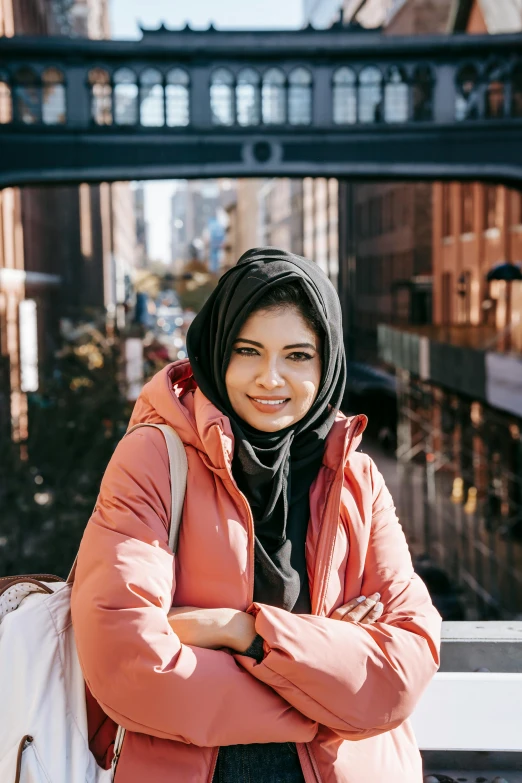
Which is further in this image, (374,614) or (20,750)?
(374,614)

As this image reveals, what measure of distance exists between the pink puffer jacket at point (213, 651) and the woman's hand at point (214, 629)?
1.2 inches

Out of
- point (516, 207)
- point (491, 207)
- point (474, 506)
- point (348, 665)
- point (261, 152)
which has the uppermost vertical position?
point (261, 152)

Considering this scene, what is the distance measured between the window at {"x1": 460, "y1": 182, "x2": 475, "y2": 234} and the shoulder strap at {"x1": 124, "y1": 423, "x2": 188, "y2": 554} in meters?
27.7

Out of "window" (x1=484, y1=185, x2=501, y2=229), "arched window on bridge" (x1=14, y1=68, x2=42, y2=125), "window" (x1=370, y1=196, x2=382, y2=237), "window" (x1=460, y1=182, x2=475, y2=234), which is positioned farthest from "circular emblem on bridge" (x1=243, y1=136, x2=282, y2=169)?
"window" (x1=370, y1=196, x2=382, y2=237)

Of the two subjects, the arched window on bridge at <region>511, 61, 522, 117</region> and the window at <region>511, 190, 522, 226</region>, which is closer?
the window at <region>511, 190, 522, 226</region>

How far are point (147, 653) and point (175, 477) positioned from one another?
38 centimetres

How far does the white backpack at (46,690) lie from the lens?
1.93 meters

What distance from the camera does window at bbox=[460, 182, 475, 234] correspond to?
28773 millimetres

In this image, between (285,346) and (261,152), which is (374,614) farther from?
(261,152)

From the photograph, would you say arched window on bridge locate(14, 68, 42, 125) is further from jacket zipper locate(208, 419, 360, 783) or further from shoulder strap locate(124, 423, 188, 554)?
jacket zipper locate(208, 419, 360, 783)

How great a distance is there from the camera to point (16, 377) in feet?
70.5

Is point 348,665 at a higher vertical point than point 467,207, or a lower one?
lower

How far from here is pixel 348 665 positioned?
6.51 ft

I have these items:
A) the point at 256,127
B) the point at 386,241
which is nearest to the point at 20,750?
the point at 256,127
